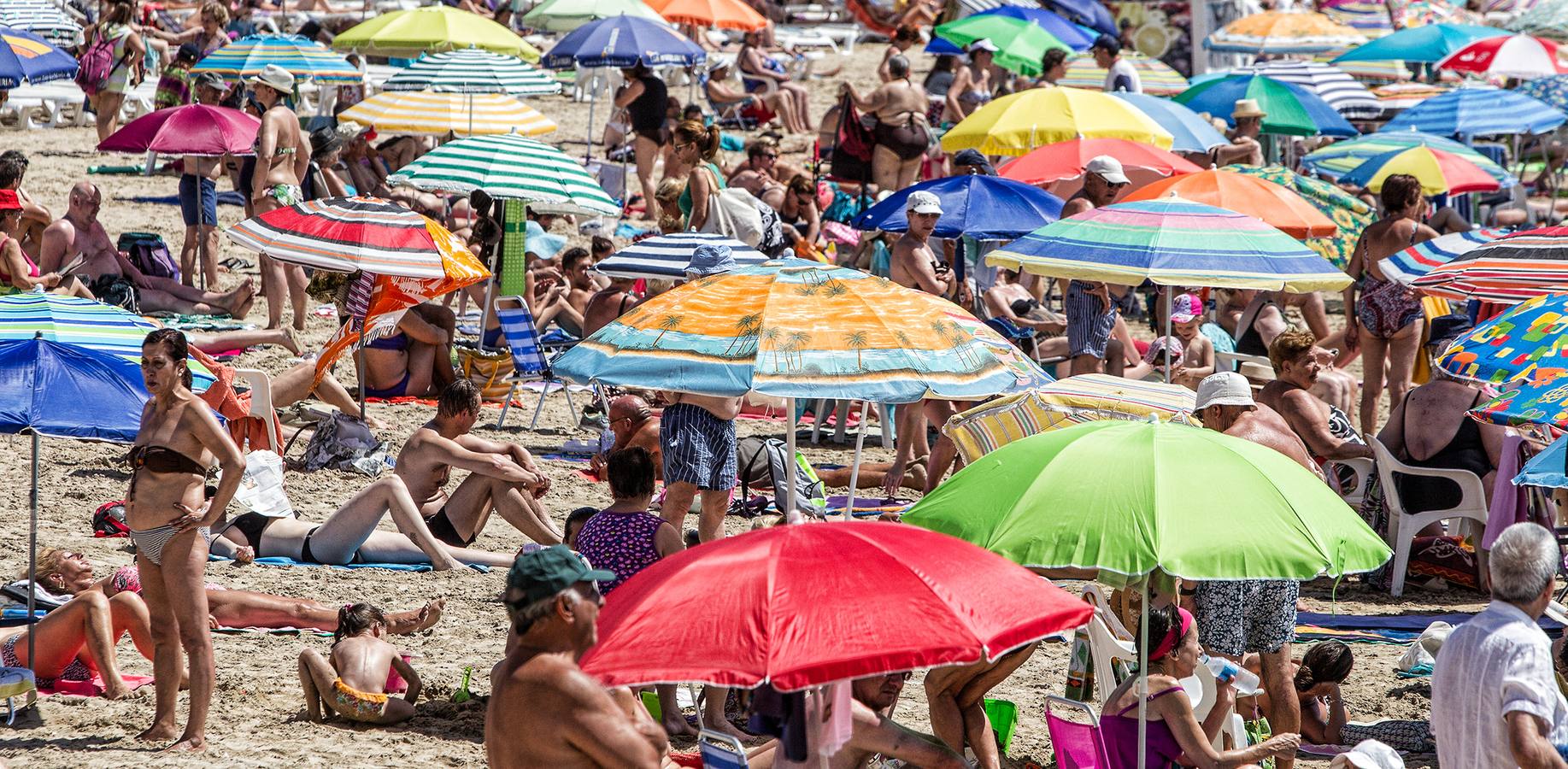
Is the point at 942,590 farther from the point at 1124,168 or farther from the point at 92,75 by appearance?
the point at 92,75

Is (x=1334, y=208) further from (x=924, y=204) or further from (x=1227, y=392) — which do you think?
(x=1227, y=392)

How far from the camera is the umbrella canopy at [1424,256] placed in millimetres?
9242

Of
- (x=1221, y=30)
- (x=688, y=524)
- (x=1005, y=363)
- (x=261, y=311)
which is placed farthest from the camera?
(x=1221, y=30)

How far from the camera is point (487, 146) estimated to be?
11.6m

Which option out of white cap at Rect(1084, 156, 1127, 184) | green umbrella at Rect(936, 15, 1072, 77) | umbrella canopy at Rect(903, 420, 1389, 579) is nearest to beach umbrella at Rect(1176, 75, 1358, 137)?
green umbrella at Rect(936, 15, 1072, 77)

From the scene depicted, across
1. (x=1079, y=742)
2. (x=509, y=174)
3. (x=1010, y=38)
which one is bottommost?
(x=1079, y=742)

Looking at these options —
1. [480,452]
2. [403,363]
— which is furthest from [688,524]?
[403,363]

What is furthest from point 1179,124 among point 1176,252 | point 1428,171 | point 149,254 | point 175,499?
point 175,499

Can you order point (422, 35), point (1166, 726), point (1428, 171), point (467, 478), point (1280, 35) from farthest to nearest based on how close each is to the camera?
1. point (1280, 35)
2. point (422, 35)
3. point (1428, 171)
4. point (467, 478)
5. point (1166, 726)

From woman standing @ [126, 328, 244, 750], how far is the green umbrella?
1346cm

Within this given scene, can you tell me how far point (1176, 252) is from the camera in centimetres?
774

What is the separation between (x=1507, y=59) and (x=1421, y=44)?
1.42m

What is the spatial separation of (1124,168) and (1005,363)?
611cm

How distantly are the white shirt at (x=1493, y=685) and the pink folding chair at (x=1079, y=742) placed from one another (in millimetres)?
Result: 1040
